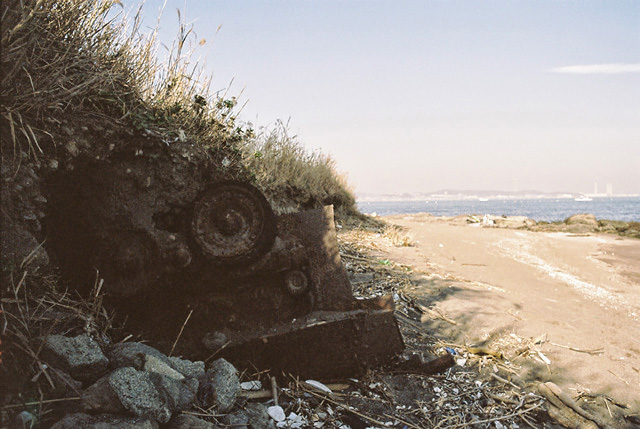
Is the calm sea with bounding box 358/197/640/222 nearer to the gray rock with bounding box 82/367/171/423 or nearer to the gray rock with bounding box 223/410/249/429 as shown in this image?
the gray rock with bounding box 223/410/249/429

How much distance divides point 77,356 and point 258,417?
98 centimetres

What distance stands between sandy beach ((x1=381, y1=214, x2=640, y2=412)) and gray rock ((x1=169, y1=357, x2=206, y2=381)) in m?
2.35

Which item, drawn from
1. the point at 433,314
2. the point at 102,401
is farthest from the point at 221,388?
the point at 433,314

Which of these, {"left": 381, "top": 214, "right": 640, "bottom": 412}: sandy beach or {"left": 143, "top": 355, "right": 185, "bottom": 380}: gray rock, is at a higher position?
{"left": 143, "top": 355, "right": 185, "bottom": 380}: gray rock

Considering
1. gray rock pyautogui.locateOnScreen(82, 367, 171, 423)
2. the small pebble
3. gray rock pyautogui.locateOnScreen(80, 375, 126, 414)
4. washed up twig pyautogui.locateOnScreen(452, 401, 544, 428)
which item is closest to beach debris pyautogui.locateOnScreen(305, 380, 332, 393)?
the small pebble

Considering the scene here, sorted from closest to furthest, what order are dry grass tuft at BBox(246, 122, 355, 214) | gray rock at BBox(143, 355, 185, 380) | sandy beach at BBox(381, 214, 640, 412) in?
gray rock at BBox(143, 355, 185, 380), sandy beach at BBox(381, 214, 640, 412), dry grass tuft at BBox(246, 122, 355, 214)

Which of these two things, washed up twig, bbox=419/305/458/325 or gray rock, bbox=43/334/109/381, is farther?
washed up twig, bbox=419/305/458/325

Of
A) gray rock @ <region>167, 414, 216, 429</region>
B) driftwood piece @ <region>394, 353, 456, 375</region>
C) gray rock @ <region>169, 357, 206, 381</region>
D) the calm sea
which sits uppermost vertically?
gray rock @ <region>169, 357, 206, 381</region>

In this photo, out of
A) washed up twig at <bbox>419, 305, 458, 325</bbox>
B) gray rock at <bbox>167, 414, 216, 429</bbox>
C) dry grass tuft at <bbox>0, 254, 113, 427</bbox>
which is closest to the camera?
dry grass tuft at <bbox>0, 254, 113, 427</bbox>

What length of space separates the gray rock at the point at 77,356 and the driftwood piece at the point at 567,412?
2.76 metres

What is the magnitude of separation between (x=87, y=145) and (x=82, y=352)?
1335 mm

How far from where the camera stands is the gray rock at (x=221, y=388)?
7.34 feet

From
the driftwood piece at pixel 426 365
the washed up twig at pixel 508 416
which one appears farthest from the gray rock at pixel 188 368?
the washed up twig at pixel 508 416

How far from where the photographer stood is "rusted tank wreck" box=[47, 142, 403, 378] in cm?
268
